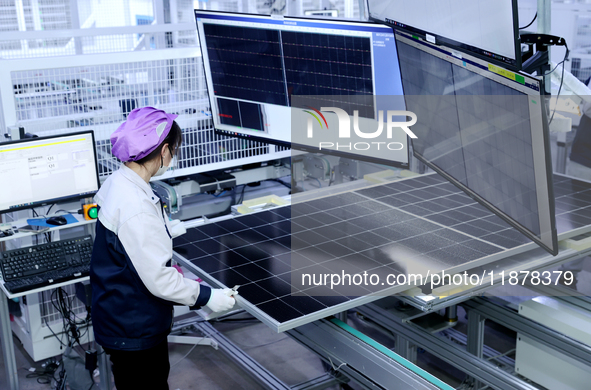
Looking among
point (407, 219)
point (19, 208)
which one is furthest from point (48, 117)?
point (407, 219)

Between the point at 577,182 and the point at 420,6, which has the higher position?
the point at 420,6

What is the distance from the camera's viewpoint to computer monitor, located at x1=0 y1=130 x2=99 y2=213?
254cm

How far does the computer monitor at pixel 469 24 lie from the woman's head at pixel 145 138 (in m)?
0.90

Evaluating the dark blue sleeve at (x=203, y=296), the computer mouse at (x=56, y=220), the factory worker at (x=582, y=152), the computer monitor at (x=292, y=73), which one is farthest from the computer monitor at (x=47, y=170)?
the factory worker at (x=582, y=152)

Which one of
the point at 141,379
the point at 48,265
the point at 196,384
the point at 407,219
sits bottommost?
the point at 196,384

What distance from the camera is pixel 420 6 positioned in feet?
6.81

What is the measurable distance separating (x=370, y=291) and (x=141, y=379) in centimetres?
81

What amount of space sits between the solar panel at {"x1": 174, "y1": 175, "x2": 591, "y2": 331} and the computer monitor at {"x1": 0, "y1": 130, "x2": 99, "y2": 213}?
687 mm

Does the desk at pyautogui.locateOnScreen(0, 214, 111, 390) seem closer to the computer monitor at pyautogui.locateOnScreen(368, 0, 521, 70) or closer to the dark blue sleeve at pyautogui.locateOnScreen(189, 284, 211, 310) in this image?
the dark blue sleeve at pyautogui.locateOnScreen(189, 284, 211, 310)

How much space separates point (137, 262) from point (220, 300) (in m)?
0.27

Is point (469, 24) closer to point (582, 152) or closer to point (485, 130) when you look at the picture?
point (485, 130)

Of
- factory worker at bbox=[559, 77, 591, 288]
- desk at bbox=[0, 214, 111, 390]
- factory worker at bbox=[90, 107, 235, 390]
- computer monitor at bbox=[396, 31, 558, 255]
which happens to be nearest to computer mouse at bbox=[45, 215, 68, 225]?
desk at bbox=[0, 214, 111, 390]

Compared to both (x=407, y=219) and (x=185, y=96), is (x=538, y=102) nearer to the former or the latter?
(x=407, y=219)

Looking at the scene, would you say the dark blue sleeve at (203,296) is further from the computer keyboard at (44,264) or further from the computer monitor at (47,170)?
the computer monitor at (47,170)
